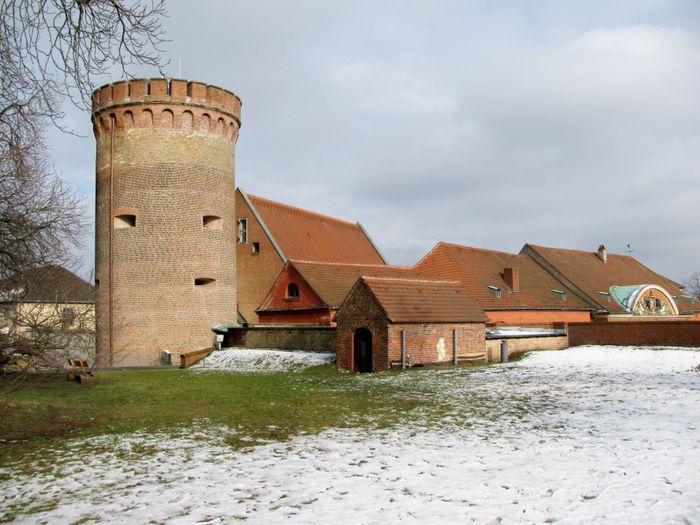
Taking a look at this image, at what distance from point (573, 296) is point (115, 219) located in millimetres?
28293

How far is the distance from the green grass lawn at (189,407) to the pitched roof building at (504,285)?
52.9 ft

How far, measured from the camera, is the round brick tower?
29.3 m

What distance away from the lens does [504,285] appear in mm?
36250

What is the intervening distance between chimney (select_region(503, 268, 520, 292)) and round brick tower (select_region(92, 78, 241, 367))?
1697 cm

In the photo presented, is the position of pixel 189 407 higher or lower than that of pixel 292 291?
lower

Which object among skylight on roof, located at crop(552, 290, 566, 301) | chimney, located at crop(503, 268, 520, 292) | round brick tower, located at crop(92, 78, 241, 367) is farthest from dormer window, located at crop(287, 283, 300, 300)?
skylight on roof, located at crop(552, 290, 566, 301)

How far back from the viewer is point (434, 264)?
1369 inches

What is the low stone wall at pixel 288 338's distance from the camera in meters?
24.7

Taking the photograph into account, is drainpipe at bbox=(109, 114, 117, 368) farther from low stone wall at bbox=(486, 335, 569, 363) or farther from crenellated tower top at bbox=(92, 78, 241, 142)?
low stone wall at bbox=(486, 335, 569, 363)

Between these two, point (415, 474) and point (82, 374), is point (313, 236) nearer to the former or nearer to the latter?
point (82, 374)

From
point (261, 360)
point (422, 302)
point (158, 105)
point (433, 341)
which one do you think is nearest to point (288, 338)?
point (261, 360)

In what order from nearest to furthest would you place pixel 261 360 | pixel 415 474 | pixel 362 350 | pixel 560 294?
pixel 415 474 < pixel 362 350 < pixel 261 360 < pixel 560 294

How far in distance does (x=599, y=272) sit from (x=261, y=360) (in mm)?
30142

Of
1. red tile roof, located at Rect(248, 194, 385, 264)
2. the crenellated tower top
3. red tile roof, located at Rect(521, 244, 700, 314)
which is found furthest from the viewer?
red tile roof, located at Rect(521, 244, 700, 314)
